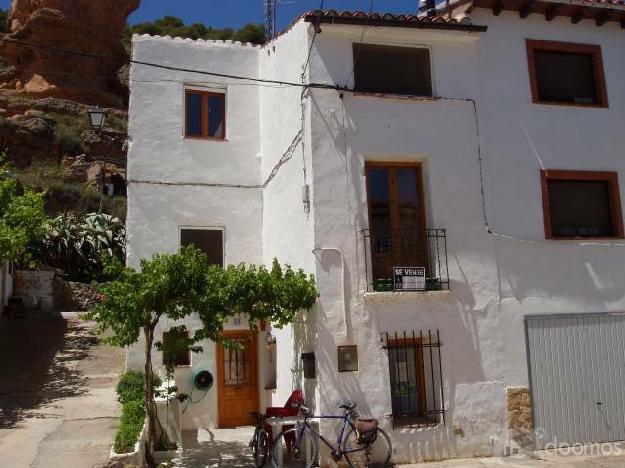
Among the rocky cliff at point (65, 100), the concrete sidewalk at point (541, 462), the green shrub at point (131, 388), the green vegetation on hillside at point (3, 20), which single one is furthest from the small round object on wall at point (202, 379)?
the green vegetation on hillside at point (3, 20)

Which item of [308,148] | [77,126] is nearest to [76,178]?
[77,126]

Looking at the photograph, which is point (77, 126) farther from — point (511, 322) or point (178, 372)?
point (511, 322)

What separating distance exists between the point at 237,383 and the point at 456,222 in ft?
19.1

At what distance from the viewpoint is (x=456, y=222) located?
974 cm

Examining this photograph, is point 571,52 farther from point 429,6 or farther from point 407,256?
point 407,256

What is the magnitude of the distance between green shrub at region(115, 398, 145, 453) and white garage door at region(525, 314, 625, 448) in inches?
253

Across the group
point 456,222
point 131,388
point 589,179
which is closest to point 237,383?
point 131,388

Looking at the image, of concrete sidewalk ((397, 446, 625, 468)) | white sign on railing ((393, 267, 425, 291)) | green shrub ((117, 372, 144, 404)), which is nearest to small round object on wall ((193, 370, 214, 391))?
green shrub ((117, 372, 144, 404))

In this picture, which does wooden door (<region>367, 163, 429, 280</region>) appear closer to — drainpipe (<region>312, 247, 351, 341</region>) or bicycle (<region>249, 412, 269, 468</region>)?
drainpipe (<region>312, 247, 351, 341</region>)

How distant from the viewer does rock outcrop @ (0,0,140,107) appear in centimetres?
4259

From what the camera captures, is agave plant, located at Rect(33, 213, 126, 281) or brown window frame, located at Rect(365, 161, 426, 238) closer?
brown window frame, located at Rect(365, 161, 426, 238)

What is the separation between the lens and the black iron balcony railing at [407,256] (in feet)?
30.6

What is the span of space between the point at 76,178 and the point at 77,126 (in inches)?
240

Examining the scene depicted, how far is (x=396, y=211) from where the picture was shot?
32.1 feet
